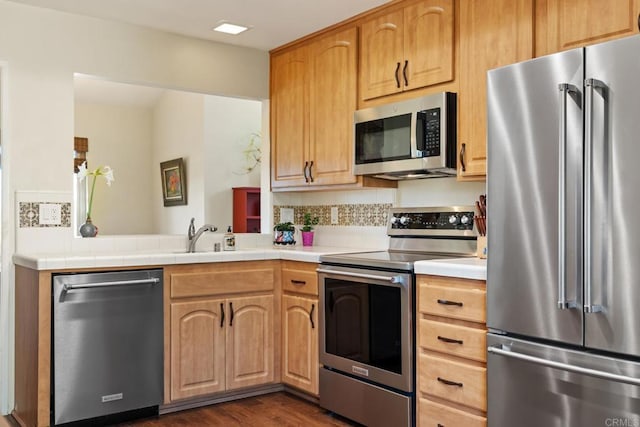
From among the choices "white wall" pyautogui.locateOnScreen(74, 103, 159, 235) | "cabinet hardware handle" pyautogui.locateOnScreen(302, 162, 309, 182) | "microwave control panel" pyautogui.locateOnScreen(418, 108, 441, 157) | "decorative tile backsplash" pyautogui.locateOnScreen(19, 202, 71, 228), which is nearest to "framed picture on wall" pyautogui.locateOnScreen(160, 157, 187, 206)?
"white wall" pyautogui.locateOnScreen(74, 103, 159, 235)

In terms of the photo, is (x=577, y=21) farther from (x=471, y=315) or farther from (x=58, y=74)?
(x=58, y=74)

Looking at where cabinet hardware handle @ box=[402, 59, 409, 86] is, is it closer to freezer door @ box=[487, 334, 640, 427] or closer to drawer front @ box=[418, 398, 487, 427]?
freezer door @ box=[487, 334, 640, 427]

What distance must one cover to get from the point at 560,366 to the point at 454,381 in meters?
0.59

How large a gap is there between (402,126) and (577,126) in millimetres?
1324

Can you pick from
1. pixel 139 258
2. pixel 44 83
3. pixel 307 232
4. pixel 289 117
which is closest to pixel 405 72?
pixel 289 117

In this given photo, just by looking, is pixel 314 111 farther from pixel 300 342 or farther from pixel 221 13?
pixel 300 342

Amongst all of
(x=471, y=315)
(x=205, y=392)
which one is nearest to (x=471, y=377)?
(x=471, y=315)

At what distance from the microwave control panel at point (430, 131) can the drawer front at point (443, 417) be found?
1.23 m

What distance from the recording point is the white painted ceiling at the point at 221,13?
10.6ft

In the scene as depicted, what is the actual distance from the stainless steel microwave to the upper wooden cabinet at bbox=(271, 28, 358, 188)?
0.52 feet

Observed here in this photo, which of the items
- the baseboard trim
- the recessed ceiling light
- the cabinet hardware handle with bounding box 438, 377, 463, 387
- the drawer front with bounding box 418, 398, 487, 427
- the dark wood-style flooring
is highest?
the recessed ceiling light

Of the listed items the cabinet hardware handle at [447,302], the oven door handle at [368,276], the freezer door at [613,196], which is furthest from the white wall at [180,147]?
the freezer door at [613,196]

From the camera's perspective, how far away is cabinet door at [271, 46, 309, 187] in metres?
3.90

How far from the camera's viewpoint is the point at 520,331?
2.10m
